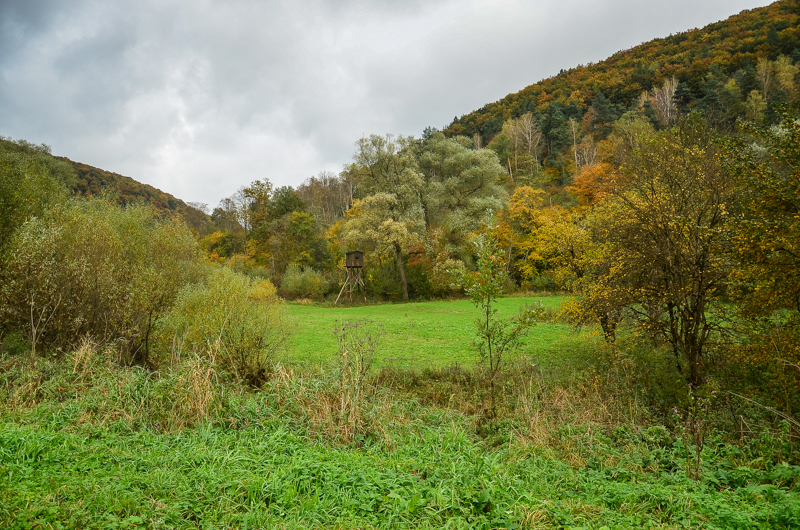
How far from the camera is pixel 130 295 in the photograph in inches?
412

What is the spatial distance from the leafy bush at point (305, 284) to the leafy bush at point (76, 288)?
77.1ft

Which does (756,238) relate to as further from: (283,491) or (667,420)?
(283,491)

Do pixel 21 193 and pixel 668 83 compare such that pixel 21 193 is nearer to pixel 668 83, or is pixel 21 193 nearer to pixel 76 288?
pixel 76 288

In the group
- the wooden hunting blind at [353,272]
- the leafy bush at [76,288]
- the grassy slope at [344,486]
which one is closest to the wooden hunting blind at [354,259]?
the wooden hunting blind at [353,272]

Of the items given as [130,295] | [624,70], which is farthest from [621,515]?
[624,70]

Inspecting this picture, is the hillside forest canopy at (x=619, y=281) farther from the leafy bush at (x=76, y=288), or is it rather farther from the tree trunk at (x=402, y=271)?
the tree trunk at (x=402, y=271)

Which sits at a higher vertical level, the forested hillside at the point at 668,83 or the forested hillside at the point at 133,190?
the forested hillside at the point at 668,83

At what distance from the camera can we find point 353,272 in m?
35.2

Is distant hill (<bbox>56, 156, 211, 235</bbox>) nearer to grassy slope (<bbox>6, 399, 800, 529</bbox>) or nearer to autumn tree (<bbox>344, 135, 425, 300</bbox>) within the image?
autumn tree (<bbox>344, 135, 425, 300</bbox>)

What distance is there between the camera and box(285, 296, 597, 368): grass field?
1308 cm

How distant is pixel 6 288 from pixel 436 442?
416 inches

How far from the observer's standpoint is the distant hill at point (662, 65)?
59.9 m

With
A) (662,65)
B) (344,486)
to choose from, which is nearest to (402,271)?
(344,486)

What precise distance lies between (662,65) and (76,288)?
3707 inches
